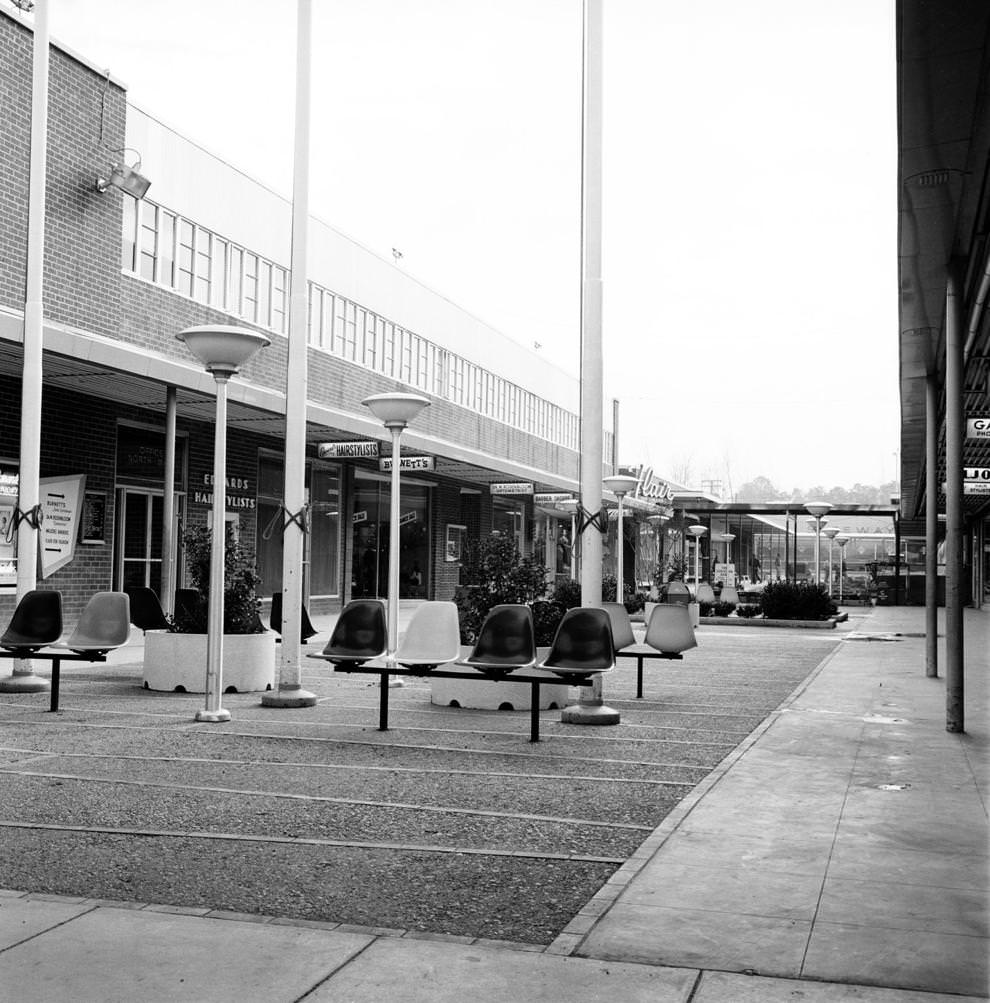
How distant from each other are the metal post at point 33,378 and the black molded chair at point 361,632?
10.8 ft

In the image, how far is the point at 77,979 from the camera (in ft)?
11.7

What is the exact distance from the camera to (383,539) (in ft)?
100

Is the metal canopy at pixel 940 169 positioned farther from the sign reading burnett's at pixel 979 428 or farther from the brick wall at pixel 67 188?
the brick wall at pixel 67 188

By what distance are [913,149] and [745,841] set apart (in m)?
3.65

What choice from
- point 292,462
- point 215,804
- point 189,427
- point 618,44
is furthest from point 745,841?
point 189,427

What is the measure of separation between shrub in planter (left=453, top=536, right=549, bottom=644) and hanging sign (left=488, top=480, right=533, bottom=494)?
21.4 meters

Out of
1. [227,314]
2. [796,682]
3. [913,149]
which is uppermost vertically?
[227,314]

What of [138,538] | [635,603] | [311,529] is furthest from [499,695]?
[635,603]

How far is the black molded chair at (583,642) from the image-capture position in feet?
29.3

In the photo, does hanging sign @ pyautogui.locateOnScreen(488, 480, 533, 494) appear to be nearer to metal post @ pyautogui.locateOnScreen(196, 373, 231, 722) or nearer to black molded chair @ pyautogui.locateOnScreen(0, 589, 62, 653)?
black molded chair @ pyautogui.locateOnScreen(0, 589, 62, 653)

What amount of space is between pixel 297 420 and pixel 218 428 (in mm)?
972

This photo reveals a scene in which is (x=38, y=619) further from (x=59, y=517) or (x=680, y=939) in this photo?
(x=680, y=939)

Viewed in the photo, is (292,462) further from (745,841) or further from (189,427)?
(189,427)

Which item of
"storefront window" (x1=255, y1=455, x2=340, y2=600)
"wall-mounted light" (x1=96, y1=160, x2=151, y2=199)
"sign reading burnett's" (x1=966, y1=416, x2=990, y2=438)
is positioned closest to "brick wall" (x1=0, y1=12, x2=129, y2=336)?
"wall-mounted light" (x1=96, y1=160, x2=151, y2=199)
